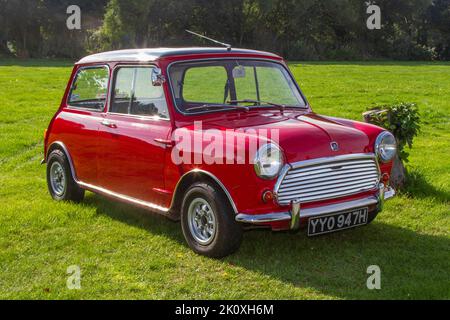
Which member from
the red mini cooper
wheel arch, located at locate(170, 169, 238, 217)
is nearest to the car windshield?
the red mini cooper

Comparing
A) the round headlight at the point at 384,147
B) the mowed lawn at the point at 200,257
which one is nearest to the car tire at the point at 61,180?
the mowed lawn at the point at 200,257

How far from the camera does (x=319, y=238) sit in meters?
6.02

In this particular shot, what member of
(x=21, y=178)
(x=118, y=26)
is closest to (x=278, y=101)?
(x=21, y=178)

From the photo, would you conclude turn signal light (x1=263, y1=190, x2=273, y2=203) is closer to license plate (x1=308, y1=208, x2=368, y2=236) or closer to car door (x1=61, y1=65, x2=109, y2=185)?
license plate (x1=308, y1=208, x2=368, y2=236)

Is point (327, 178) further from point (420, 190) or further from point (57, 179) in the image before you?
point (57, 179)

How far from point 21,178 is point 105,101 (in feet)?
9.86

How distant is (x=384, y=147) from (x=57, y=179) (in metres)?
4.17

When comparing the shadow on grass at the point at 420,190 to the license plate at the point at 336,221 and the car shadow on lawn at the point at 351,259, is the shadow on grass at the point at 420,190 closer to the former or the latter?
the car shadow on lawn at the point at 351,259

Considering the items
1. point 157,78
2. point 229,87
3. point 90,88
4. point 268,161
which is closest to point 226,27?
point 90,88

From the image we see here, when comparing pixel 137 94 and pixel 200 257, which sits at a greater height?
pixel 137 94

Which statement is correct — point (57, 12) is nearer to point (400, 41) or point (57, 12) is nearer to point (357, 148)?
point (400, 41)

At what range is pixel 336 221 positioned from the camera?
5.19 metres

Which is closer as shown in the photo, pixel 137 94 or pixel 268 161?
pixel 268 161

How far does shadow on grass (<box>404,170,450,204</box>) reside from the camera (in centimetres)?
745
